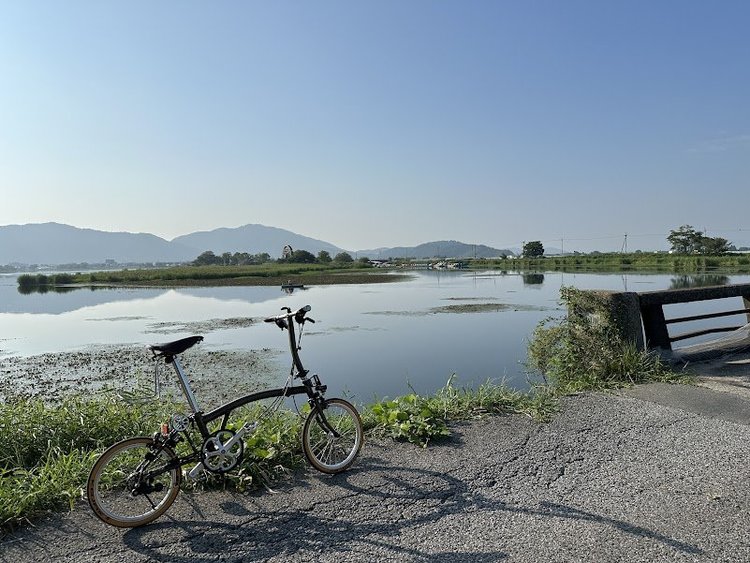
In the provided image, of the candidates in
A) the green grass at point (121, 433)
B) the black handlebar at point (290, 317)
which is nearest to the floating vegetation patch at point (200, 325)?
the green grass at point (121, 433)

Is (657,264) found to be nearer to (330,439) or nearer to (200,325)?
(200,325)

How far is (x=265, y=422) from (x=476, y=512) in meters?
2.00

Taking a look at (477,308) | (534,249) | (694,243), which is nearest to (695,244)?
(694,243)

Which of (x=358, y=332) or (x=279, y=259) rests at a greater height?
(x=279, y=259)

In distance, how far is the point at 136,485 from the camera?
115 inches

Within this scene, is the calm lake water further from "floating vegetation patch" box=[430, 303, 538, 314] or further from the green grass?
the green grass

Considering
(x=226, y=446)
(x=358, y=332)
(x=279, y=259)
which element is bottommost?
(x=358, y=332)

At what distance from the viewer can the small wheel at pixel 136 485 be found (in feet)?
9.27

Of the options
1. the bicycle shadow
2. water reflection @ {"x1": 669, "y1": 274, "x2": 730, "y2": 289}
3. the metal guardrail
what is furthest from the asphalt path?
water reflection @ {"x1": 669, "y1": 274, "x2": 730, "y2": 289}

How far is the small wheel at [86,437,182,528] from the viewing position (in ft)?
9.27

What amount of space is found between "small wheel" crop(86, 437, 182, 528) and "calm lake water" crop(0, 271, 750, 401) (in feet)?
11.7

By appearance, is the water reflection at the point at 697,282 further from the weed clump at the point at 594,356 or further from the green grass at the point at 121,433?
the green grass at the point at 121,433

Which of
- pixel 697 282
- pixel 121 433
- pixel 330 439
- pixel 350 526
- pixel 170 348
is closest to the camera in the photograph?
pixel 350 526

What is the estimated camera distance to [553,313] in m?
22.9
